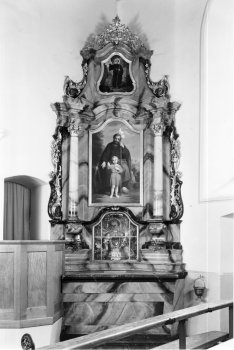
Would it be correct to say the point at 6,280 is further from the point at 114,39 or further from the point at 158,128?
the point at 114,39

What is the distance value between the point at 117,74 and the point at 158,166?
186 centimetres

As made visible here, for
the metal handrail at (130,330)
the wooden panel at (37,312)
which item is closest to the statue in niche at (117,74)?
the wooden panel at (37,312)

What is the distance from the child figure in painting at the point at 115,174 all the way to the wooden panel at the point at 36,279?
249 centimetres

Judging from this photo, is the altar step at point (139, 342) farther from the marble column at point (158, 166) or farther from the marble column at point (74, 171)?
the marble column at point (74, 171)

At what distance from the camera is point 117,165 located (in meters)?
9.25

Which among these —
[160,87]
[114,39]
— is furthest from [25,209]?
[114,39]

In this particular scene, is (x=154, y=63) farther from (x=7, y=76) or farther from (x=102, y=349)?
(x=102, y=349)

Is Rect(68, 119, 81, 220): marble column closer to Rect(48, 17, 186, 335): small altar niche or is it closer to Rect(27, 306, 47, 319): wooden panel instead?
Rect(48, 17, 186, 335): small altar niche

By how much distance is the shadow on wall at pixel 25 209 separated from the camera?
899 cm

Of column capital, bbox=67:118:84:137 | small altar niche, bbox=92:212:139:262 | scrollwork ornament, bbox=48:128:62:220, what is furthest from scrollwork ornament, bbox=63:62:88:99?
small altar niche, bbox=92:212:139:262

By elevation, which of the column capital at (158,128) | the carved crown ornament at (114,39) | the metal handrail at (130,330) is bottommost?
the metal handrail at (130,330)

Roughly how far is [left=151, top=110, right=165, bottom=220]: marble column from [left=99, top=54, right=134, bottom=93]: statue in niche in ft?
2.71

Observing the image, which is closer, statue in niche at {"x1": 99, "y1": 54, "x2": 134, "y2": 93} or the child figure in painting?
the child figure in painting

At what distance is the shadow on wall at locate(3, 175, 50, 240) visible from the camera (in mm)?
8992
